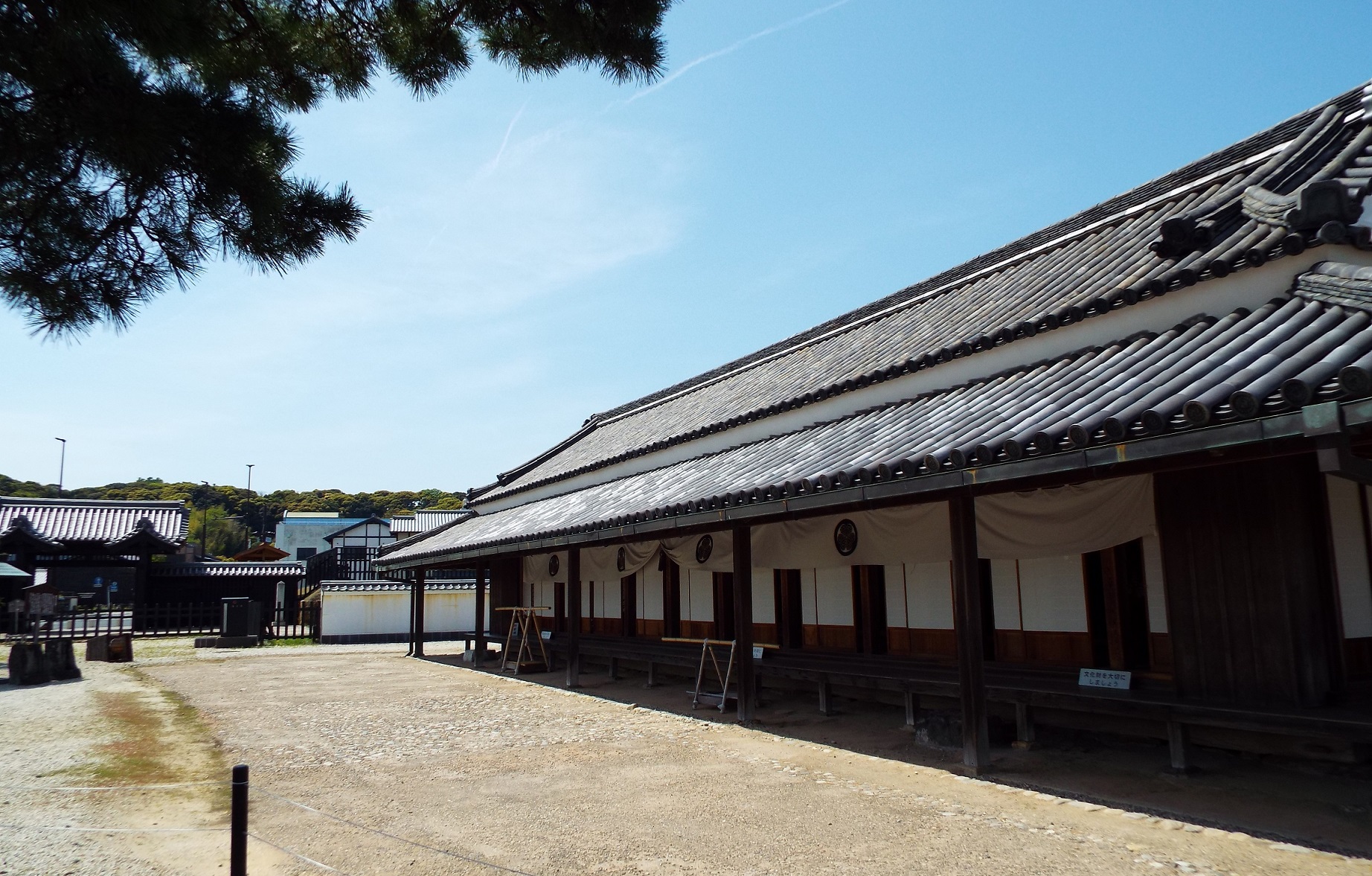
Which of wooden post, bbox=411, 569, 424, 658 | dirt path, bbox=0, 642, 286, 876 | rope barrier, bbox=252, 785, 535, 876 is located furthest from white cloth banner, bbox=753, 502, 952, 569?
wooden post, bbox=411, 569, 424, 658

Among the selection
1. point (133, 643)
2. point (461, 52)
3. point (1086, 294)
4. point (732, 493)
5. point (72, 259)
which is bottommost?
point (133, 643)

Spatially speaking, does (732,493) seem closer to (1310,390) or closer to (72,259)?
(1310,390)

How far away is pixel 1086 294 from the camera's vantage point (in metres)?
8.12

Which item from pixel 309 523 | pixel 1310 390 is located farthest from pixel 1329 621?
pixel 309 523

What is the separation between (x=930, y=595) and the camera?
9.57 meters

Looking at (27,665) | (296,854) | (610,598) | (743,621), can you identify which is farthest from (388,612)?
(296,854)

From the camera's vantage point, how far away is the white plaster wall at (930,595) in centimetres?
937

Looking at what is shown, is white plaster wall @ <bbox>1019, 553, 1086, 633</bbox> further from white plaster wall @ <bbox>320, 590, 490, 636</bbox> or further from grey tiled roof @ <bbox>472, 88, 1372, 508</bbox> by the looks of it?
white plaster wall @ <bbox>320, 590, 490, 636</bbox>

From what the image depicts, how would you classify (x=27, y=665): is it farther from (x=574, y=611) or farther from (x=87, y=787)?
(x=87, y=787)

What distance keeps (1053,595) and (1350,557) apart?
2479 millimetres

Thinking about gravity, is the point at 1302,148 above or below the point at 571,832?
above

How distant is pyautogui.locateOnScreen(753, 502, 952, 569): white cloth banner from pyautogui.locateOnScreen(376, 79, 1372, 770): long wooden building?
1.2 inches

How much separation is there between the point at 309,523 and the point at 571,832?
190ft

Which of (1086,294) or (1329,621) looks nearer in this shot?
(1329,621)
